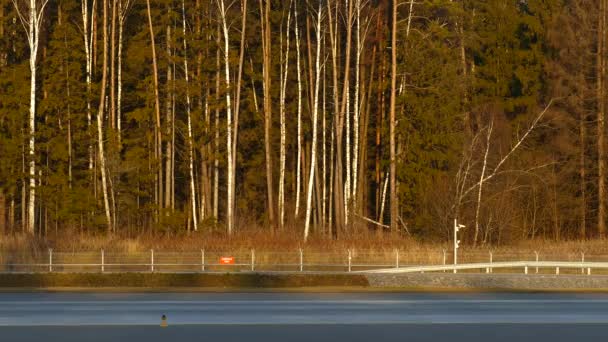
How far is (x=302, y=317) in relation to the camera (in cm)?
2475

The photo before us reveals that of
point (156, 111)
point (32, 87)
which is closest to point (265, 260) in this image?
point (32, 87)

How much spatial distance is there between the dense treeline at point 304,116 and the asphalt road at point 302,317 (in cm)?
2058

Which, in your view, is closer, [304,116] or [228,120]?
[228,120]

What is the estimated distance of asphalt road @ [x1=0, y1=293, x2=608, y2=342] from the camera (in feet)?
70.5

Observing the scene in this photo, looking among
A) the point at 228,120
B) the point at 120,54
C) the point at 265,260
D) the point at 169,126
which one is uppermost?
the point at 120,54

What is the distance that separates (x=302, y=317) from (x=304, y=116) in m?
39.3

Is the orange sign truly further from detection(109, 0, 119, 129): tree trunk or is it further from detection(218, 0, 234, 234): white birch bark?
detection(109, 0, 119, 129): tree trunk

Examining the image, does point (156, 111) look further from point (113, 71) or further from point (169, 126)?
point (113, 71)

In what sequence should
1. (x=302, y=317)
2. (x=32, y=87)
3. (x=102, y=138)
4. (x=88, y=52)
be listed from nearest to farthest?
(x=302, y=317), (x=32, y=87), (x=102, y=138), (x=88, y=52)

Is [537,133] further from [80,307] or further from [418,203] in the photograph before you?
[80,307]

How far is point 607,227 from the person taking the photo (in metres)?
60.5

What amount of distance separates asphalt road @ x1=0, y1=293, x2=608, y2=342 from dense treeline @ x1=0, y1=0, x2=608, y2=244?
2058cm

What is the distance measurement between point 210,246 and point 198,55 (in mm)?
14574

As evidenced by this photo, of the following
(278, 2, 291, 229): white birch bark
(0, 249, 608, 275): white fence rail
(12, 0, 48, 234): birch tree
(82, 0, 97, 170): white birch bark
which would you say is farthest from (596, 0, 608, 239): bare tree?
(12, 0, 48, 234): birch tree
